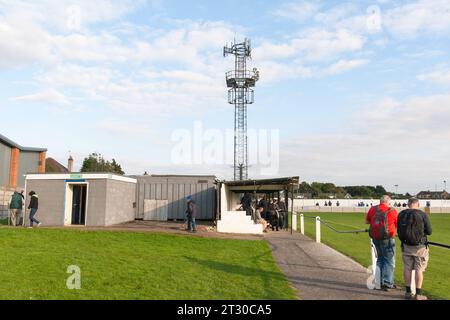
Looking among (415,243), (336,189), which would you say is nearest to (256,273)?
(415,243)

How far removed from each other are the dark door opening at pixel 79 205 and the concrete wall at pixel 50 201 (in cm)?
96

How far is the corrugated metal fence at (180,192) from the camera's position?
25578mm

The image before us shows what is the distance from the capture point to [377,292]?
7562 millimetres

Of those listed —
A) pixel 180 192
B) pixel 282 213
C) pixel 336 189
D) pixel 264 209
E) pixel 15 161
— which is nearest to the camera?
pixel 282 213

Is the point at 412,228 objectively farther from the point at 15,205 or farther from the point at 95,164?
the point at 95,164

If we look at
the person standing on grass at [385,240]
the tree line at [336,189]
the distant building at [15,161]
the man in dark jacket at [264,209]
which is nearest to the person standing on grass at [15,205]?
the distant building at [15,161]

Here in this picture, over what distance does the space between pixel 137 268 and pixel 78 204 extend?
1256 centimetres

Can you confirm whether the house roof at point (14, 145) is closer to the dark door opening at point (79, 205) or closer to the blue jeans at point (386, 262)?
the dark door opening at point (79, 205)

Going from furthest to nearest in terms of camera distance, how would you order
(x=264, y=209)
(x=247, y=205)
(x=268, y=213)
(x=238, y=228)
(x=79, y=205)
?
(x=264, y=209) → (x=268, y=213) → (x=247, y=205) → (x=79, y=205) → (x=238, y=228)

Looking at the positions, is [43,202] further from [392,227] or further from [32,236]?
[392,227]

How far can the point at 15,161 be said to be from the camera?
94.5 ft

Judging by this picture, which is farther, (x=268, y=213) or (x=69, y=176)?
(x=268, y=213)

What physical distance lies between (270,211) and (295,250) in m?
8.75
